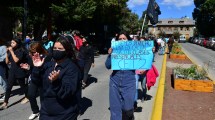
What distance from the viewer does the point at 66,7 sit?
937 inches

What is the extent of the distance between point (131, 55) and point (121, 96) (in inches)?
34.1

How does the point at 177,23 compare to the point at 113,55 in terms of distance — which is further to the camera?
the point at 177,23

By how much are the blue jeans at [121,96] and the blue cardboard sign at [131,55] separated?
30cm

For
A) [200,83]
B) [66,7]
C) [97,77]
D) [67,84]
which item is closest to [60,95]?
[67,84]

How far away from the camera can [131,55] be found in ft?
20.2

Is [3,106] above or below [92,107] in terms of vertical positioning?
above

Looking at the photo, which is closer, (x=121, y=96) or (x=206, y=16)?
(x=121, y=96)

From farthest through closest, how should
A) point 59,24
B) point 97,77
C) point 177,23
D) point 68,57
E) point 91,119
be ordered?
1. point 177,23
2. point 59,24
3. point 97,77
4. point 91,119
5. point 68,57

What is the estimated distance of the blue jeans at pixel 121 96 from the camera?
18.2ft

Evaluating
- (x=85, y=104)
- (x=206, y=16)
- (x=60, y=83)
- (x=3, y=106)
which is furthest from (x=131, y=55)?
(x=206, y=16)

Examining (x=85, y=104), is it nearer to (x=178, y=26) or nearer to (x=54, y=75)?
(x=54, y=75)

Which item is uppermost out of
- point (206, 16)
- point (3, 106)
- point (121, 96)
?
point (206, 16)

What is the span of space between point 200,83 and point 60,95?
297 inches

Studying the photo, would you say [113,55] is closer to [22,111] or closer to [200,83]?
[22,111]
